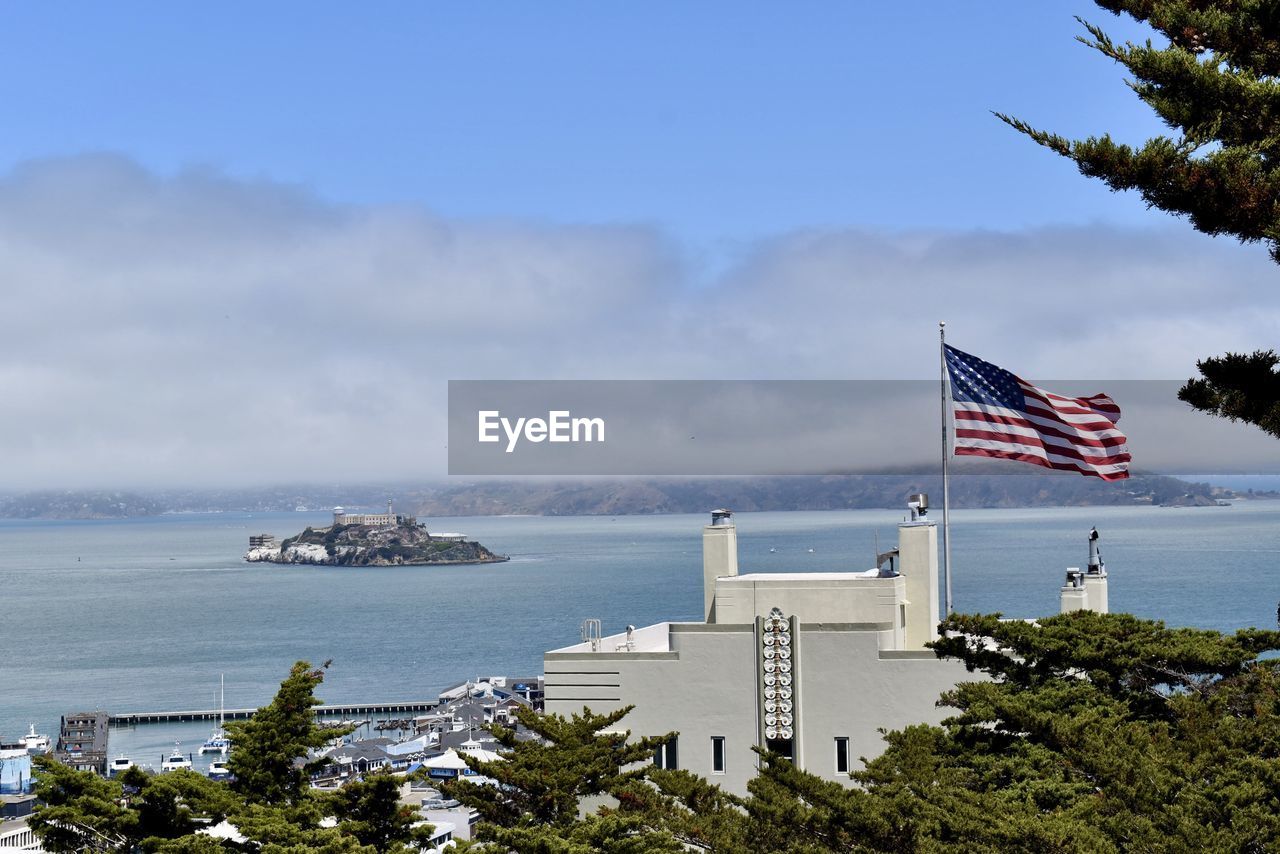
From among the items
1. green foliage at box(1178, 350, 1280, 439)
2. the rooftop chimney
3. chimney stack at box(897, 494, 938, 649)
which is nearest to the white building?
chimney stack at box(897, 494, 938, 649)

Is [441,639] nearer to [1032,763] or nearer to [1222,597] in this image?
[1222,597]

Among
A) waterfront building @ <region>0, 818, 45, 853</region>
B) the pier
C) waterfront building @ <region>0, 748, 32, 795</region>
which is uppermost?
waterfront building @ <region>0, 818, 45, 853</region>

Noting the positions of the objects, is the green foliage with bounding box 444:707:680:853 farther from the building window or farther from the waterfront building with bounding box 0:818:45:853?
the waterfront building with bounding box 0:818:45:853

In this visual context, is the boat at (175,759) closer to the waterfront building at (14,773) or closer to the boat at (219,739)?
the boat at (219,739)

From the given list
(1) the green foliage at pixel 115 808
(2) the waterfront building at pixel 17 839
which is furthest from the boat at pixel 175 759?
(1) the green foliage at pixel 115 808

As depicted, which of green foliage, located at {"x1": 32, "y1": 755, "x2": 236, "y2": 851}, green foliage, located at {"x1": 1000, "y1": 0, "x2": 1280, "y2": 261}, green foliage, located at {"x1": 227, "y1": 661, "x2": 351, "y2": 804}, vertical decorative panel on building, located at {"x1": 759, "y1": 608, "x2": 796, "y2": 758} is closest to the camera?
green foliage, located at {"x1": 1000, "y1": 0, "x2": 1280, "y2": 261}
